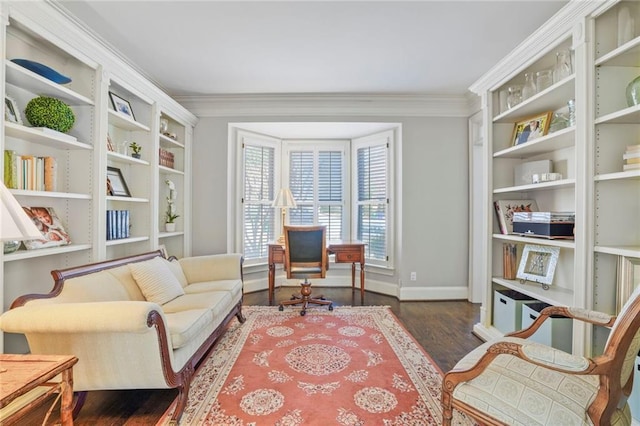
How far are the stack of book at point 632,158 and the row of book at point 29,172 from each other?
3.54 m

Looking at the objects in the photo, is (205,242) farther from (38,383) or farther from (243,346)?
(38,383)

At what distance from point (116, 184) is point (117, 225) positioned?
430mm

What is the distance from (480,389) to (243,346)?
185 cm

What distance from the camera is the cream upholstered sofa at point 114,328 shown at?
1381mm

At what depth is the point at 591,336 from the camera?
5.57 feet

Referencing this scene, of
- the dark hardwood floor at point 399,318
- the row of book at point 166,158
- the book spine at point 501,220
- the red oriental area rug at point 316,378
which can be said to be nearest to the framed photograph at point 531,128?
the book spine at point 501,220

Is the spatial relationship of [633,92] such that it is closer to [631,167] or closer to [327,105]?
[631,167]

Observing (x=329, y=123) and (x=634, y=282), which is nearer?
(x=634, y=282)

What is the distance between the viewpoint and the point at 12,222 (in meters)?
1.03

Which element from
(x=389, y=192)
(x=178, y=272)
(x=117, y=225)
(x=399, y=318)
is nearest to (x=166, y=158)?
(x=117, y=225)

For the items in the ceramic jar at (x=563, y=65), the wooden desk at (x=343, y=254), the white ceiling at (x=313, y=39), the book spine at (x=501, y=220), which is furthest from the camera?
the wooden desk at (x=343, y=254)

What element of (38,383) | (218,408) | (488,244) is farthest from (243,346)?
(488,244)

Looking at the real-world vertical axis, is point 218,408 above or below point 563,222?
below

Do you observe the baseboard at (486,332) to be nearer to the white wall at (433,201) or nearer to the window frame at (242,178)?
the white wall at (433,201)
